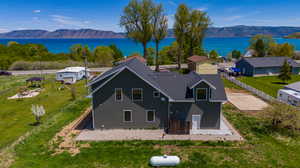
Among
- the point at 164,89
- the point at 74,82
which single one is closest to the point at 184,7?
the point at 74,82

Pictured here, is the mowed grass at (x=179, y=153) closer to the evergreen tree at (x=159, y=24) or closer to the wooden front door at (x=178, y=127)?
the wooden front door at (x=178, y=127)

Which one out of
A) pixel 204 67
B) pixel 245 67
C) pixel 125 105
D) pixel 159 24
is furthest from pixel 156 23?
pixel 125 105

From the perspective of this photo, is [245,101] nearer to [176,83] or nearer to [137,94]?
[176,83]

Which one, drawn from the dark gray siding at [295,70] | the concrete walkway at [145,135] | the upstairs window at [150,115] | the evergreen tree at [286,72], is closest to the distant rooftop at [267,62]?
the dark gray siding at [295,70]

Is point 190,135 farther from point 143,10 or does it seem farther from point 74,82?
point 143,10

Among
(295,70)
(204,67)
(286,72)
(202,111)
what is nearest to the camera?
(202,111)

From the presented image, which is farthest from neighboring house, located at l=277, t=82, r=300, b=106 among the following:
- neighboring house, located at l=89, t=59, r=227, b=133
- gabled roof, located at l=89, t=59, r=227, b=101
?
neighboring house, located at l=89, t=59, r=227, b=133
